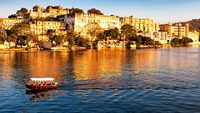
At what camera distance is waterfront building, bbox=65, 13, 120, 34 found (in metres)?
164

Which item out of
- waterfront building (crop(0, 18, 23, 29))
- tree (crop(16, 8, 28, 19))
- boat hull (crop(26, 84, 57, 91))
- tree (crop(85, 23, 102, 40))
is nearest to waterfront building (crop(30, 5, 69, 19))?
tree (crop(16, 8, 28, 19))

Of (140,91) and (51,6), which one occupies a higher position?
(51,6)

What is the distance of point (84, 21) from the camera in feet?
552

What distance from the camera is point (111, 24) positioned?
184m

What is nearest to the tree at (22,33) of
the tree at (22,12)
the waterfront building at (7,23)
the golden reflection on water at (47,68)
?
the waterfront building at (7,23)

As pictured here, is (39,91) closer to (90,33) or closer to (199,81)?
(199,81)

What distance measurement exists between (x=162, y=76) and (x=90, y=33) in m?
120

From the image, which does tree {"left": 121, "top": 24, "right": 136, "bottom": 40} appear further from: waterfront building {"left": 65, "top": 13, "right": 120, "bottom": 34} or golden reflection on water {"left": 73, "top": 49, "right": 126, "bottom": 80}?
golden reflection on water {"left": 73, "top": 49, "right": 126, "bottom": 80}

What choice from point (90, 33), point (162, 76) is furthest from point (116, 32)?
point (162, 76)

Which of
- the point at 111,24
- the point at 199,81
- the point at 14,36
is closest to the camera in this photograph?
the point at 199,81

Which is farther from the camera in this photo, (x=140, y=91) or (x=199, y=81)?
(x=199, y=81)

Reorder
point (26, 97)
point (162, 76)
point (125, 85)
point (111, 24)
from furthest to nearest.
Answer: point (111, 24), point (162, 76), point (125, 85), point (26, 97)

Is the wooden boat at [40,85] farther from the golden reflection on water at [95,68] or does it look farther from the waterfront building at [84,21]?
the waterfront building at [84,21]

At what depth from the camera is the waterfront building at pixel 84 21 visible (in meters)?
164
